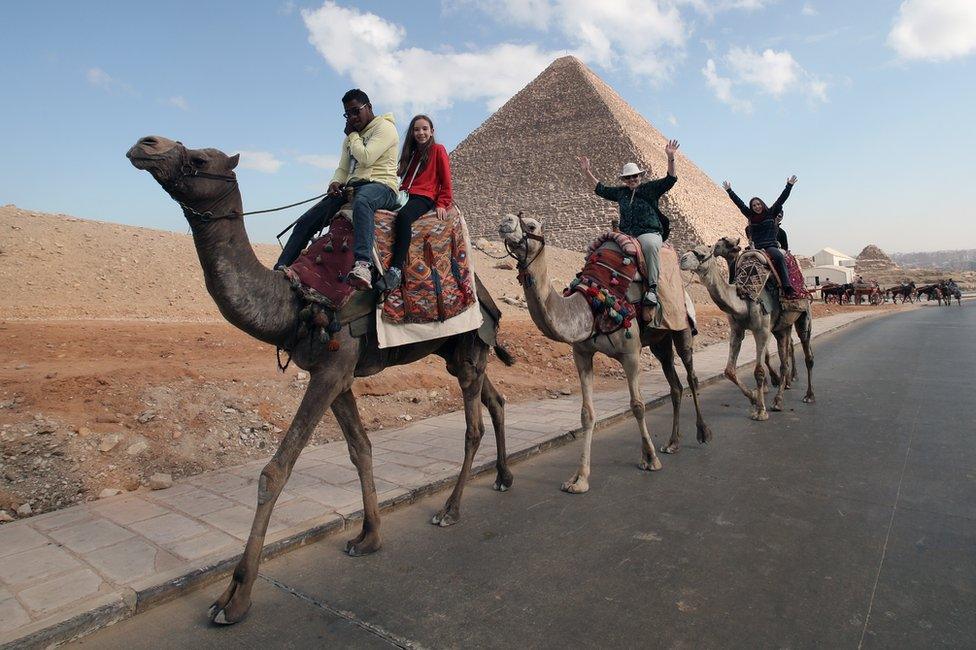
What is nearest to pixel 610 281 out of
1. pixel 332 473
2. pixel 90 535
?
pixel 332 473

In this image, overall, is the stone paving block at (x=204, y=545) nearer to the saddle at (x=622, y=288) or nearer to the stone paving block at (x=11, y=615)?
the stone paving block at (x=11, y=615)

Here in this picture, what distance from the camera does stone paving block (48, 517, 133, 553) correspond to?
144 inches

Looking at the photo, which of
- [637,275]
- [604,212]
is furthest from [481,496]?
[604,212]

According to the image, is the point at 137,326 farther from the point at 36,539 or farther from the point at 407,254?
the point at 407,254

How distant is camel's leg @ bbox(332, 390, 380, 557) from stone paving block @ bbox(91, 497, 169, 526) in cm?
152

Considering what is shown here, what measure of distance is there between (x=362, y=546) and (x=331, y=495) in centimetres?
89

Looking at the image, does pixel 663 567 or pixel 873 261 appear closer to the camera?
pixel 663 567

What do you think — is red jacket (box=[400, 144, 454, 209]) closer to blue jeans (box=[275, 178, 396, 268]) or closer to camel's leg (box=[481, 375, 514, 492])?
blue jeans (box=[275, 178, 396, 268])

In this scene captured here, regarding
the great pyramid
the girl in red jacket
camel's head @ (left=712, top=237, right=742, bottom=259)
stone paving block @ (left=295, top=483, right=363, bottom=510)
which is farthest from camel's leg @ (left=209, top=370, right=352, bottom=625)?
the great pyramid

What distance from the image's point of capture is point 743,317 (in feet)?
26.4

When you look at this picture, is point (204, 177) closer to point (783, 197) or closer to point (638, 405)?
point (638, 405)

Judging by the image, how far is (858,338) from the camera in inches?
696

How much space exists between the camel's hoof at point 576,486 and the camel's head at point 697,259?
10.4ft

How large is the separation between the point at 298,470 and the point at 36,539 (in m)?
1.87
